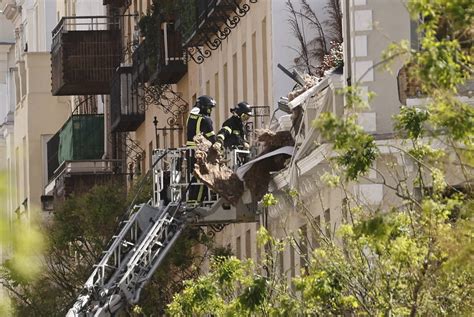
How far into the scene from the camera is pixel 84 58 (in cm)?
6119

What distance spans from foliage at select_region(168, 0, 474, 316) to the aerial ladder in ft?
30.8

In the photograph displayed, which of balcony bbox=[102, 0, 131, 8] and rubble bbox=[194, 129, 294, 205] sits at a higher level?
balcony bbox=[102, 0, 131, 8]

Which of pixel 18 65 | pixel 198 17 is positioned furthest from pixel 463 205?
pixel 18 65

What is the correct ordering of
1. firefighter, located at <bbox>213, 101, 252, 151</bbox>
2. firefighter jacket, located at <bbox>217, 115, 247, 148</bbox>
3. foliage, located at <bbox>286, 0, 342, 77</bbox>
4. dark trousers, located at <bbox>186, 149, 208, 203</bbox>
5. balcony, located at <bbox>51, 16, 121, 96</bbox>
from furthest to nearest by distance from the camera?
1. balcony, located at <bbox>51, 16, 121, 96</bbox>
2. foliage, located at <bbox>286, 0, 342, 77</bbox>
3. firefighter jacket, located at <bbox>217, 115, 247, 148</bbox>
4. dark trousers, located at <bbox>186, 149, 208, 203</bbox>
5. firefighter, located at <bbox>213, 101, 252, 151</bbox>

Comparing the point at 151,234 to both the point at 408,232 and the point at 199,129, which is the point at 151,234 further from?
the point at 408,232

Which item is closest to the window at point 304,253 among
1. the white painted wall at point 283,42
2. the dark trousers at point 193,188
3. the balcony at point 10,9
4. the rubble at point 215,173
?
the rubble at point 215,173

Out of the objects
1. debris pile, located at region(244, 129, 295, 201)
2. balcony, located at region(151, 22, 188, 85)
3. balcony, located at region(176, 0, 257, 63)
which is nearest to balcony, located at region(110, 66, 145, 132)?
balcony, located at region(151, 22, 188, 85)

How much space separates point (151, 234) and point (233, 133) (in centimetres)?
190

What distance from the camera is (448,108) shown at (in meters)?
15.5

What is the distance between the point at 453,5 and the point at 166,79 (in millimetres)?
36379

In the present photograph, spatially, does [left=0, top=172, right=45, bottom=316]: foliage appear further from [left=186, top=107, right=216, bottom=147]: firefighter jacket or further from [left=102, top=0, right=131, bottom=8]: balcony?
[left=102, top=0, right=131, bottom=8]: balcony

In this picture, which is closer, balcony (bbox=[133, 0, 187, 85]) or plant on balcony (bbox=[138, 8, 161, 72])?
balcony (bbox=[133, 0, 187, 85])

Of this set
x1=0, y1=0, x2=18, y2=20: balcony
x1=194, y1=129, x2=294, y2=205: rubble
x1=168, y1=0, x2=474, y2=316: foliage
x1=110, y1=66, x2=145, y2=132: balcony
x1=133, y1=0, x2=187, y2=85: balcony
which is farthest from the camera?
x1=0, y1=0, x2=18, y2=20: balcony

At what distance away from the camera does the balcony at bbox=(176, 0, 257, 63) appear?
4308 cm
